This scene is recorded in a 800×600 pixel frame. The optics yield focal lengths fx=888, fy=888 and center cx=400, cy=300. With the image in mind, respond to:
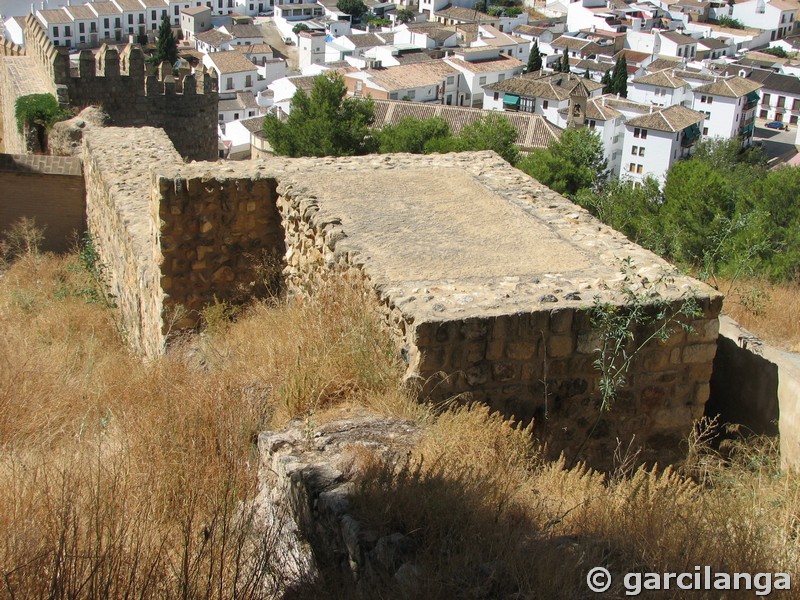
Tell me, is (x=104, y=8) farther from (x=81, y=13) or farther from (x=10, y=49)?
(x=10, y=49)

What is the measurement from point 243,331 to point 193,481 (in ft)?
7.71

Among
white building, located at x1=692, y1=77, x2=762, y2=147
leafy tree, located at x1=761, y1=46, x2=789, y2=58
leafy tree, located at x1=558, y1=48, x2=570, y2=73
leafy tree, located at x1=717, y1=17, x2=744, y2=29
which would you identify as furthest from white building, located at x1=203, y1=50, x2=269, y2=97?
leafy tree, located at x1=717, y1=17, x2=744, y2=29

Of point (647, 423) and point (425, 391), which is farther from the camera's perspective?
point (647, 423)

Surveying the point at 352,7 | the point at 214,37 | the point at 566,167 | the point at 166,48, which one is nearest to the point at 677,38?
the point at 352,7

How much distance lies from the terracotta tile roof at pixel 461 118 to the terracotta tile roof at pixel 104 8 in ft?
110

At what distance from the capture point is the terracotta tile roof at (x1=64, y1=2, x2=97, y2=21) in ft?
220

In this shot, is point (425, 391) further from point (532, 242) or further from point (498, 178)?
point (498, 178)

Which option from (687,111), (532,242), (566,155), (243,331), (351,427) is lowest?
(687,111)

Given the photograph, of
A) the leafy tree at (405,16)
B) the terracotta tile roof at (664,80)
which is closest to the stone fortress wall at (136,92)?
the terracotta tile roof at (664,80)

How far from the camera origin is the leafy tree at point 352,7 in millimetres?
82250

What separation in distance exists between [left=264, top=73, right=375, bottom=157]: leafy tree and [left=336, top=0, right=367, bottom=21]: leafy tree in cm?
6296

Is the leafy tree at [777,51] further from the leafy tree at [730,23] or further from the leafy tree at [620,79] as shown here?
the leafy tree at [620,79]

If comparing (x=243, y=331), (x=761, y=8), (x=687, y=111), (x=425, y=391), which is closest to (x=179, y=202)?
(x=243, y=331)

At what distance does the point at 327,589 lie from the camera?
2.89 m
